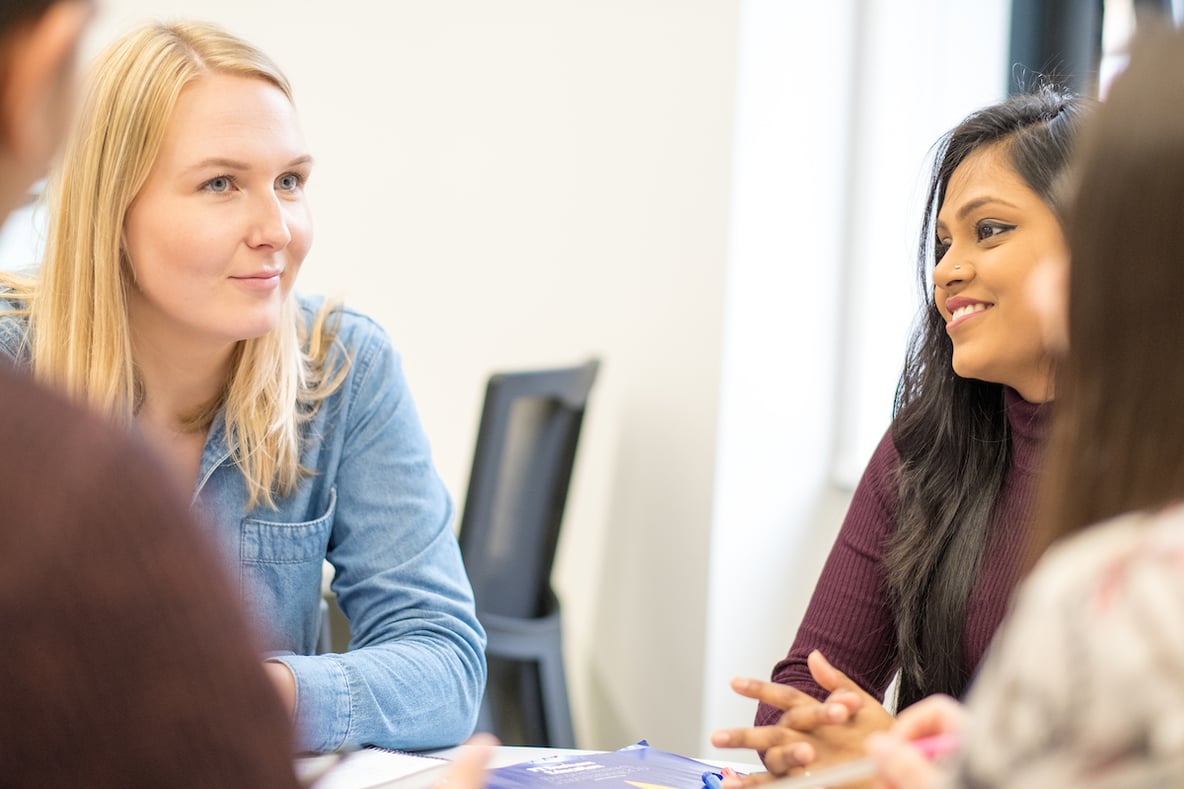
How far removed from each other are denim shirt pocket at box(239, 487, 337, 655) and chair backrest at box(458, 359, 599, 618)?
894mm

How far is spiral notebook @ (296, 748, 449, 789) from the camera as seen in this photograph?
109 cm

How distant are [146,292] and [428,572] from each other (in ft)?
1.60

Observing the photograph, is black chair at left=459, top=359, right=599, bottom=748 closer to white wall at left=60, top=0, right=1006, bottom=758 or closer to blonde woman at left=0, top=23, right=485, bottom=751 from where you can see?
white wall at left=60, top=0, right=1006, bottom=758

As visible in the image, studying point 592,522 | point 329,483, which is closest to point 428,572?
point 329,483

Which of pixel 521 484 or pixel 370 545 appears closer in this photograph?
pixel 370 545

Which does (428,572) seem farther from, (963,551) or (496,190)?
(496,190)

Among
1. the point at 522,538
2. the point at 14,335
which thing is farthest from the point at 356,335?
the point at 522,538

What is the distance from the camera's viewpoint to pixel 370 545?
5.07ft

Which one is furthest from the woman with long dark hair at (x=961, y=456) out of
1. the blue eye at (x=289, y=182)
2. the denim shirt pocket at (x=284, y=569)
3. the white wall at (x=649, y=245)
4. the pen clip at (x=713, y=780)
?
the white wall at (x=649, y=245)

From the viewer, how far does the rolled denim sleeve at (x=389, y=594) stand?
1.33 meters

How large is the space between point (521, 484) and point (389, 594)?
1.07m

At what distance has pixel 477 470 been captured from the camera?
2.49m

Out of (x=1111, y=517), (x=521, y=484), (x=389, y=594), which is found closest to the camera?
(x=1111, y=517)

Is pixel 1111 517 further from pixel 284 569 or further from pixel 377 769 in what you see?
pixel 284 569
